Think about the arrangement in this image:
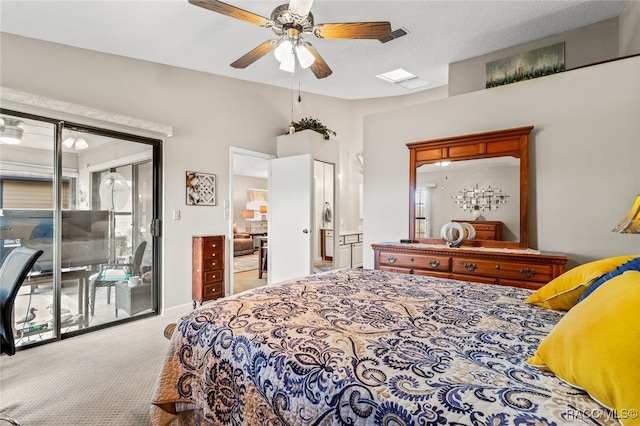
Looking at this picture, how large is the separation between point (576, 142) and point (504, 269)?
1306 millimetres

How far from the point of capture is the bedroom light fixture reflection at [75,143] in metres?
3.01

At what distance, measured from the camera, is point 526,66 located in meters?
3.29

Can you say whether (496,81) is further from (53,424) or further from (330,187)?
(53,424)

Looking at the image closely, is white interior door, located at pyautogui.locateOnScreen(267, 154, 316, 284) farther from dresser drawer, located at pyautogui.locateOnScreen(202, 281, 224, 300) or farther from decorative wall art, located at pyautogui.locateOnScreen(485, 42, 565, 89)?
decorative wall art, located at pyautogui.locateOnScreen(485, 42, 565, 89)

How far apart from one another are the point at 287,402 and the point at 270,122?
4.64 meters

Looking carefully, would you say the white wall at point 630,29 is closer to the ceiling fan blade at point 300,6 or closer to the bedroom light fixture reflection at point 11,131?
the ceiling fan blade at point 300,6

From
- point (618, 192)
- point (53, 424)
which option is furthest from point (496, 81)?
point (53, 424)

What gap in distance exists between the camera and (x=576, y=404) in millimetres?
695

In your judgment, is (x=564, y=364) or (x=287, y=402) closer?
(x=564, y=364)

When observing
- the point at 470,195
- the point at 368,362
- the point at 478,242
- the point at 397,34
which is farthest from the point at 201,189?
the point at 368,362

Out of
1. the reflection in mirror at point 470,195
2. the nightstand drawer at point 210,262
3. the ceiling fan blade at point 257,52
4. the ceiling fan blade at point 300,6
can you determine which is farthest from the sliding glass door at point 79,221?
the reflection in mirror at point 470,195

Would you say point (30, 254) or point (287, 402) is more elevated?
point (30, 254)

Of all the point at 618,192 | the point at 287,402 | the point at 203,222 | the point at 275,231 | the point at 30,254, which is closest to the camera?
the point at 287,402

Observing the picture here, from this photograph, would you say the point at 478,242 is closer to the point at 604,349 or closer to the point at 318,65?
the point at 318,65
